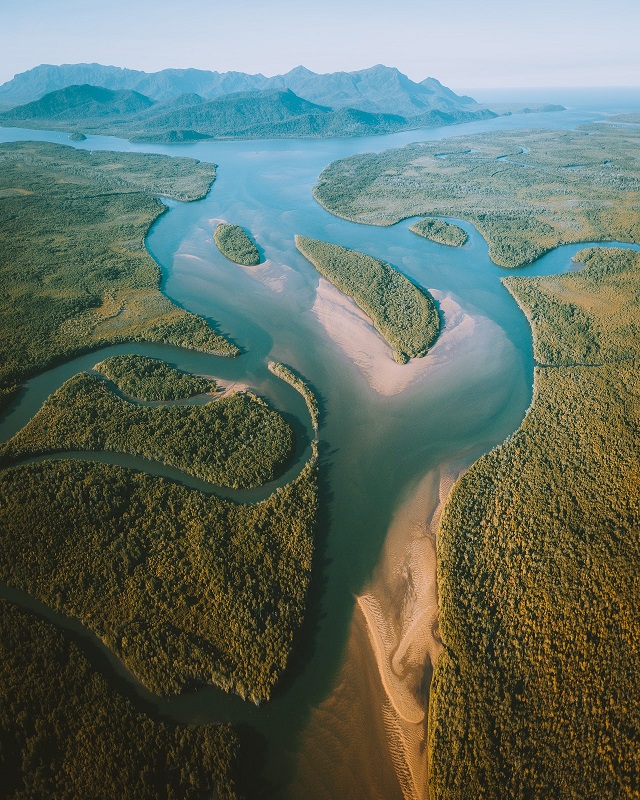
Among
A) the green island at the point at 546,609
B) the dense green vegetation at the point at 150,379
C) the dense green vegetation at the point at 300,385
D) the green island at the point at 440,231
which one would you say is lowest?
the green island at the point at 546,609

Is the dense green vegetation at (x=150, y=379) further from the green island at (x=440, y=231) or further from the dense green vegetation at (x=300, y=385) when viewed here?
the green island at (x=440, y=231)

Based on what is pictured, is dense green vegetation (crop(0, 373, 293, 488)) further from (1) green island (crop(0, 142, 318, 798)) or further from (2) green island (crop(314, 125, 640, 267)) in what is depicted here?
(2) green island (crop(314, 125, 640, 267))

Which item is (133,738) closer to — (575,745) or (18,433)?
(575,745)

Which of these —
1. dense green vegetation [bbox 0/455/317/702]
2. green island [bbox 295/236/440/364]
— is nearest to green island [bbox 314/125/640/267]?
green island [bbox 295/236/440/364]

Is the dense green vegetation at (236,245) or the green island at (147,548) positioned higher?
the dense green vegetation at (236,245)

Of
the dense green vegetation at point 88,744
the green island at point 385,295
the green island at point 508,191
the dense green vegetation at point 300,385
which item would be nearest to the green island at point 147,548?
the dense green vegetation at point 88,744
